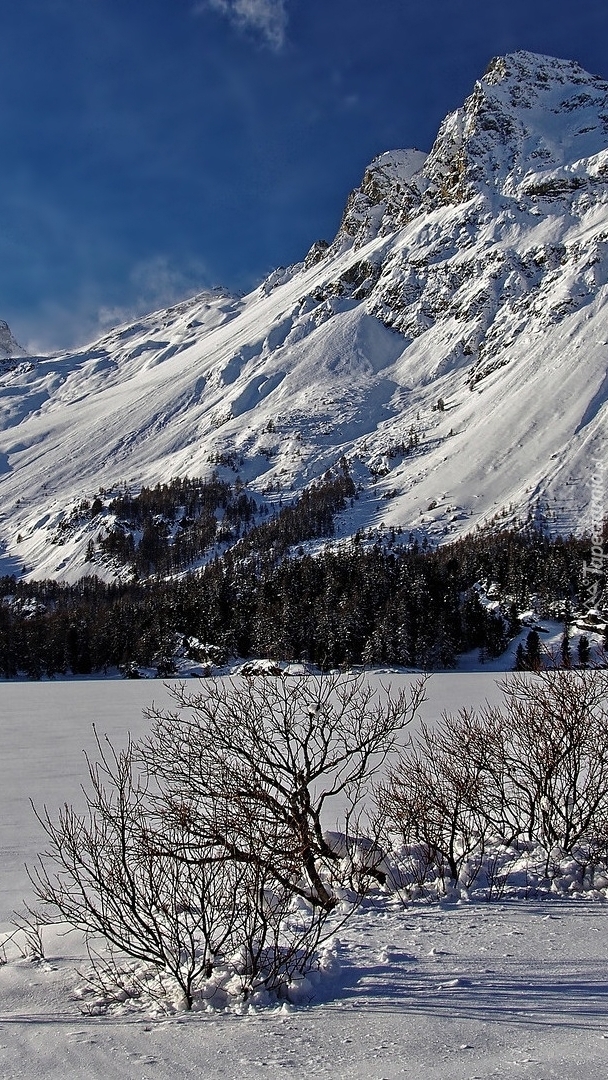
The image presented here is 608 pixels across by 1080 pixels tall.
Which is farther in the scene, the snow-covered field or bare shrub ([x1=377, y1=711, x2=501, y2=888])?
bare shrub ([x1=377, y1=711, x2=501, y2=888])

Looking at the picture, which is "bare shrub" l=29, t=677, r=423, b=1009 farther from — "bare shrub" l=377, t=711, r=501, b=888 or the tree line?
the tree line

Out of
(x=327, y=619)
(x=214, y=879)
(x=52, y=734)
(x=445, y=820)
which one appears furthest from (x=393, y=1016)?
(x=327, y=619)

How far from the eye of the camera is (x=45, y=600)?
179500mm

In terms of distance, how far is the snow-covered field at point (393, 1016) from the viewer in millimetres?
4867

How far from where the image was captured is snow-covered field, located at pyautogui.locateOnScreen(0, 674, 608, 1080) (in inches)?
192

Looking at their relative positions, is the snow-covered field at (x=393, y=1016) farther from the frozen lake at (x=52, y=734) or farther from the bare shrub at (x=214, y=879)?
the frozen lake at (x=52, y=734)

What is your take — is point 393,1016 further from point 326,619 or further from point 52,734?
point 326,619

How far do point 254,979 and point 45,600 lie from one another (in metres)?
187

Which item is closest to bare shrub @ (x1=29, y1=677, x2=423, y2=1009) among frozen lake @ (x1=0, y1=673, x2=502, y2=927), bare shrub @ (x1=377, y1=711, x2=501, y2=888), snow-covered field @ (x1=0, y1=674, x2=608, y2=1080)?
snow-covered field @ (x1=0, y1=674, x2=608, y2=1080)

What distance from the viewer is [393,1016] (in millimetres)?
5613

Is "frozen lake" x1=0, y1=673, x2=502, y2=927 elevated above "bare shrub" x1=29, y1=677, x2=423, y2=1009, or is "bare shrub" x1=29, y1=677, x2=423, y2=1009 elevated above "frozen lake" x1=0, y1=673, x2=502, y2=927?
"bare shrub" x1=29, y1=677, x2=423, y2=1009

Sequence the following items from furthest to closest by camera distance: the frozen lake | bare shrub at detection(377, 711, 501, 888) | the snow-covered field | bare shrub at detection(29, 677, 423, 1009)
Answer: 1. the frozen lake
2. bare shrub at detection(377, 711, 501, 888)
3. bare shrub at detection(29, 677, 423, 1009)
4. the snow-covered field

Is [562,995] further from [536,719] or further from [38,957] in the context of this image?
[536,719]

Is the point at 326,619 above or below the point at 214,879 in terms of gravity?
above
